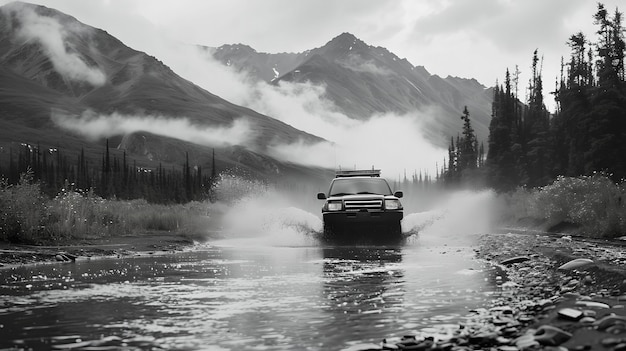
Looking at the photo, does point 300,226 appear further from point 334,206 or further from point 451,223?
point 451,223

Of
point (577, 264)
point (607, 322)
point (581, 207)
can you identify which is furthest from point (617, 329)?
point (581, 207)

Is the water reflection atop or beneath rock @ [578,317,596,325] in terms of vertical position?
beneath

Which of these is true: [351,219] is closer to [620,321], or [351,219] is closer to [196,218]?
[620,321]

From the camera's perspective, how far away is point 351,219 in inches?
954

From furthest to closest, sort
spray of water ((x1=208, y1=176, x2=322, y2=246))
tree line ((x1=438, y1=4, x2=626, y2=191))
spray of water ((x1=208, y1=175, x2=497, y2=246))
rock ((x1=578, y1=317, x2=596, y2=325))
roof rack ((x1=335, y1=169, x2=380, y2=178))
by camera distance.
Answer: tree line ((x1=438, y1=4, x2=626, y2=191))
spray of water ((x1=208, y1=176, x2=322, y2=246))
spray of water ((x1=208, y1=175, x2=497, y2=246))
roof rack ((x1=335, y1=169, x2=380, y2=178))
rock ((x1=578, y1=317, x2=596, y2=325))

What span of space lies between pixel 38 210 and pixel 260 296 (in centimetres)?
1647

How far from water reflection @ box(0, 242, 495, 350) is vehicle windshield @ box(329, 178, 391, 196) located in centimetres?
740

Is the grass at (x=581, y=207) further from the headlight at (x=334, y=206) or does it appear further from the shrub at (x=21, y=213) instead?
the shrub at (x=21, y=213)

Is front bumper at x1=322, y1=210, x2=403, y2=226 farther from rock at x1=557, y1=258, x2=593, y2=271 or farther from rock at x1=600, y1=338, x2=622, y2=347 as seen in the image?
rock at x1=600, y1=338, x2=622, y2=347

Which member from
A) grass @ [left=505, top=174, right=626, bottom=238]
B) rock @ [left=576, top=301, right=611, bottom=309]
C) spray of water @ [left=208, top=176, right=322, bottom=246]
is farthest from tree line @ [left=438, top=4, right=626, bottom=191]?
rock @ [left=576, top=301, right=611, bottom=309]

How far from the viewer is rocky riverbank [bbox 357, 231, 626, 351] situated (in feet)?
22.3

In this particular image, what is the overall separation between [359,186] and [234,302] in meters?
16.2

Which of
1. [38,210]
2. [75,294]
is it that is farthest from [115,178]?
[75,294]

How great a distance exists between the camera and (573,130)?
6675 cm
